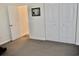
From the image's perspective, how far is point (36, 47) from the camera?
2.57 metres

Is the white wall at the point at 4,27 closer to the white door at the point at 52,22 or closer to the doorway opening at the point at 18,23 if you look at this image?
the doorway opening at the point at 18,23

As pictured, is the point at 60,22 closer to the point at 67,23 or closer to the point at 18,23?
the point at 67,23

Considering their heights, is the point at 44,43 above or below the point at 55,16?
below

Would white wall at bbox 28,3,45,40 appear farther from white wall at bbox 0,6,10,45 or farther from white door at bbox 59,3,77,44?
white wall at bbox 0,6,10,45

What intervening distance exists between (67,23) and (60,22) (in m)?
0.18

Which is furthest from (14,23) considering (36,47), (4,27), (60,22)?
(60,22)

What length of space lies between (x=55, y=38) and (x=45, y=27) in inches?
16.3

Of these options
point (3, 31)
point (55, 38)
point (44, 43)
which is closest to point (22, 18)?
point (3, 31)

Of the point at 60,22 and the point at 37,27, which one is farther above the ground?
the point at 60,22

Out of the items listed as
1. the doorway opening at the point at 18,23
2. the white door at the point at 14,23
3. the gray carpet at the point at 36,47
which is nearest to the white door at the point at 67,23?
the gray carpet at the point at 36,47

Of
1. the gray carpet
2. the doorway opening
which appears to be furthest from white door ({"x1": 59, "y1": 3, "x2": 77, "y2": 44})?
the doorway opening

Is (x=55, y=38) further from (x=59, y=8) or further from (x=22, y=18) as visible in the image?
(x=22, y=18)

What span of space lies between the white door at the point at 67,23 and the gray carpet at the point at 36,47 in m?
0.25

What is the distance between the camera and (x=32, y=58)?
0.23 metres
